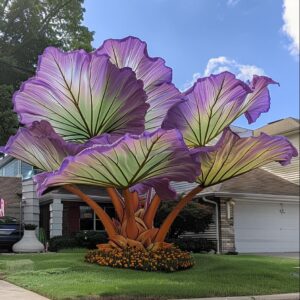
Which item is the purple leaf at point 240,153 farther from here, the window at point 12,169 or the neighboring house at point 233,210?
the window at point 12,169

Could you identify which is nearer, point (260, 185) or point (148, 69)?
point (148, 69)

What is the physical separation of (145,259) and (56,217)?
11.9 m

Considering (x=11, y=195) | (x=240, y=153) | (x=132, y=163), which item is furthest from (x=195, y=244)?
(x=132, y=163)

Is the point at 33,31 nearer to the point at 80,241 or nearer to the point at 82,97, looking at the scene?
the point at 80,241

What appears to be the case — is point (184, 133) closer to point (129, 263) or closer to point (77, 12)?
point (129, 263)

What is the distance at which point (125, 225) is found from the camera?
48.5 ft

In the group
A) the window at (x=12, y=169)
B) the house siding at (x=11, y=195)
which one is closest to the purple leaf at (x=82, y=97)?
the house siding at (x=11, y=195)

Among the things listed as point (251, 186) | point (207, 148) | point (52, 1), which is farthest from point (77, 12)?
point (207, 148)

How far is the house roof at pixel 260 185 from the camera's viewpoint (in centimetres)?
2465

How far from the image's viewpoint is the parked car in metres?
22.6

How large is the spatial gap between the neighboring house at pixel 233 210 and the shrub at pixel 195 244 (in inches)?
25.7

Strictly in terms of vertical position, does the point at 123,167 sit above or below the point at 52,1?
below

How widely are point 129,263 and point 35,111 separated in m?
4.65

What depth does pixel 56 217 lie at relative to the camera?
24.9 m
